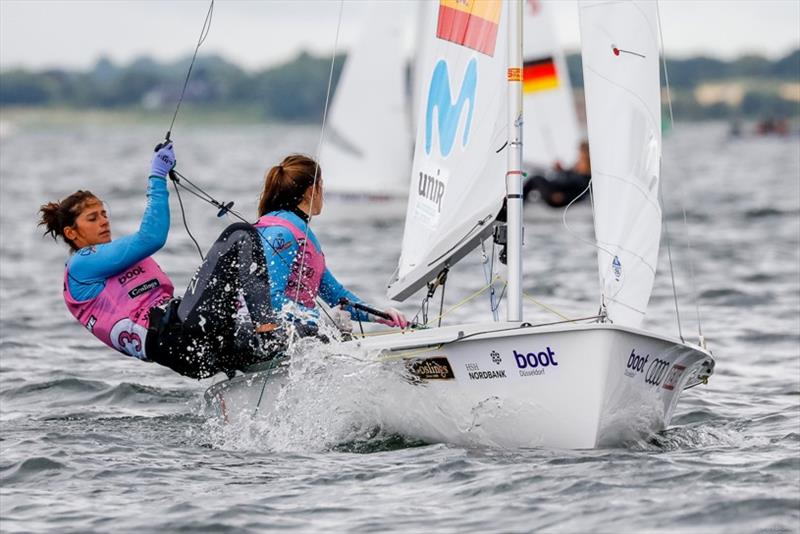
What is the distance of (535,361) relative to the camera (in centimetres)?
546

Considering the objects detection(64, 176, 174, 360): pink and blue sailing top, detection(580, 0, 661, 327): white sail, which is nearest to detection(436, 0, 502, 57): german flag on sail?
detection(580, 0, 661, 327): white sail

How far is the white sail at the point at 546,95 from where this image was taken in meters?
19.0

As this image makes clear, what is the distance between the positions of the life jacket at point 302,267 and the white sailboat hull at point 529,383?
45cm

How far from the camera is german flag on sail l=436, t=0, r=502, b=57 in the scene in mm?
6262

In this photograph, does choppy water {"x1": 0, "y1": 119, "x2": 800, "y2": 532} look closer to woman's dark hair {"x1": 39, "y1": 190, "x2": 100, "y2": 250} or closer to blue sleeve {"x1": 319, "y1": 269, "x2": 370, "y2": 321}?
blue sleeve {"x1": 319, "y1": 269, "x2": 370, "y2": 321}

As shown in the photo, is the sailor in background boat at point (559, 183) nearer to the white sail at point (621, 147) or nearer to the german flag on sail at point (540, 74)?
the german flag on sail at point (540, 74)

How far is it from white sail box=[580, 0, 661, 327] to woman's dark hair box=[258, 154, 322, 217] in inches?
47.7

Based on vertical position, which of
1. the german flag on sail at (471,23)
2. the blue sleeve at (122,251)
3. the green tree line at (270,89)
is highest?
the green tree line at (270,89)

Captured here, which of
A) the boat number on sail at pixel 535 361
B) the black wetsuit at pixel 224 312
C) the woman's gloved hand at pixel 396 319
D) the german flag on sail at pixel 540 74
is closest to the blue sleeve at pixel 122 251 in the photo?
the black wetsuit at pixel 224 312

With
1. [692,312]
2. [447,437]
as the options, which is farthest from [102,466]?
[692,312]

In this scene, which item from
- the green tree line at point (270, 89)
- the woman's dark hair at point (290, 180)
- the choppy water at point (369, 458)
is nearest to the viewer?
the choppy water at point (369, 458)

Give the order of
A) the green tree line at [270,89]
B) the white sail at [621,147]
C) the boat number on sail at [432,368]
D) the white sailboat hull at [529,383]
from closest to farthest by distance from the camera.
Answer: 1. the white sailboat hull at [529,383]
2. the boat number on sail at [432,368]
3. the white sail at [621,147]
4. the green tree line at [270,89]

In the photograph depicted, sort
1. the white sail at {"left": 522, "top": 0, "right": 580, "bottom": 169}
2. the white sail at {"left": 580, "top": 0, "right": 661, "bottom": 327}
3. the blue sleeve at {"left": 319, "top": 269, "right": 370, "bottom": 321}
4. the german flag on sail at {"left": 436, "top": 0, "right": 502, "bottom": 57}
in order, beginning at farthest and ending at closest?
the white sail at {"left": 522, "top": 0, "right": 580, "bottom": 169}, the blue sleeve at {"left": 319, "top": 269, "right": 370, "bottom": 321}, the german flag on sail at {"left": 436, "top": 0, "right": 502, "bottom": 57}, the white sail at {"left": 580, "top": 0, "right": 661, "bottom": 327}

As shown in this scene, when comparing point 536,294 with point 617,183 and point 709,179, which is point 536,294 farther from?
point 709,179
